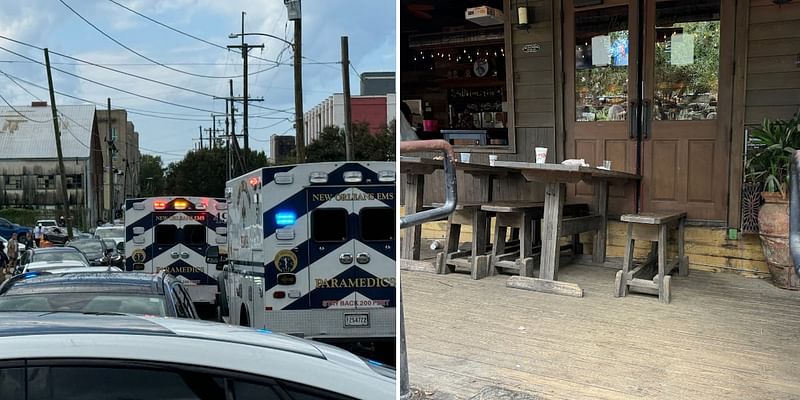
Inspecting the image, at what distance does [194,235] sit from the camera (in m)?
10.8

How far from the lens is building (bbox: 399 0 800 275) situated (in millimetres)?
5352

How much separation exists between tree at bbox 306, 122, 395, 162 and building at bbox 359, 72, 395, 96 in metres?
0.50

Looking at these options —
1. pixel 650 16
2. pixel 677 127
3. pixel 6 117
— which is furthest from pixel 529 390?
pixel 6 117

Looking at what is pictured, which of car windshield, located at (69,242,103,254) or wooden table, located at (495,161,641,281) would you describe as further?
car windshield, located at (69,242,103,254)

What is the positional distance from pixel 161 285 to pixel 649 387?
301cm

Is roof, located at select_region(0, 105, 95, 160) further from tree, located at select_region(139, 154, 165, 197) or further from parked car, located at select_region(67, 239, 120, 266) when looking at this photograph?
parked car, located at select_region(67, 239, 120, 266)

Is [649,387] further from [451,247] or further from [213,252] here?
[213,252]

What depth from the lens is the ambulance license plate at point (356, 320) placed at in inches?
253

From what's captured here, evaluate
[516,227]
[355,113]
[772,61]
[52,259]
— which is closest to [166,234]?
[52,259]

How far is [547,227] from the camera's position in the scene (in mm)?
5391

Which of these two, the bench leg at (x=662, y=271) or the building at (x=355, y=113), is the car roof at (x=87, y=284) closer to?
the building at (x=355, y=113)

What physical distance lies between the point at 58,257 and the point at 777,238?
36.2 ft

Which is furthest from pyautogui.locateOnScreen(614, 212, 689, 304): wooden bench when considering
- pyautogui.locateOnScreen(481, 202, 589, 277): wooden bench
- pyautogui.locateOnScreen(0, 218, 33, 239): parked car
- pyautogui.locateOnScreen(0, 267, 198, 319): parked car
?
pyautogui.locateOnScreen(0, 218, 33, 239): parked car

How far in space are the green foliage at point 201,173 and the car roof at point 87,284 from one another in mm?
6644
